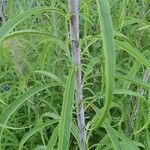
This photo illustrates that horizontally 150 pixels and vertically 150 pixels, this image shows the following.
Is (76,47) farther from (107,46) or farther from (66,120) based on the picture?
(107,46)

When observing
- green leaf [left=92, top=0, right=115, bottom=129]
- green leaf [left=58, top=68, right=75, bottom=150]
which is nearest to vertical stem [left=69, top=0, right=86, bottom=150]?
green leaf [left=58, top=68, right=75, bottom=150]

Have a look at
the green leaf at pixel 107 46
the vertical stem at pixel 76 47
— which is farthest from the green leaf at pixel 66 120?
the green leaf at pixel 107 46

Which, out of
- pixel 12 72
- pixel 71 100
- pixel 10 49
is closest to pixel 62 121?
pixel 71 100

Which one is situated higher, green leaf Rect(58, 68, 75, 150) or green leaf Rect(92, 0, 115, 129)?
green leaf Rect(92, 0, 115, 129)

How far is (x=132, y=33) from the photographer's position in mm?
2174

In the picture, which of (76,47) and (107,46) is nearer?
(107,46)

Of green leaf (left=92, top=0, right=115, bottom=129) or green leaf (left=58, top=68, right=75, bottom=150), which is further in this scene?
green leaf (left=58, top=68, right=75, bottom=150)

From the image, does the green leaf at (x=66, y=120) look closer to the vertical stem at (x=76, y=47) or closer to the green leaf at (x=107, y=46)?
the vertical stem at (x=76, y=47)

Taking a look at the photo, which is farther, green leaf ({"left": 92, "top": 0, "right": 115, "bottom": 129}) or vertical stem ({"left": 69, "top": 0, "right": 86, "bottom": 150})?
vertical stem ({"left": 69, "top": 0, "right": 86, "bottom": 150})

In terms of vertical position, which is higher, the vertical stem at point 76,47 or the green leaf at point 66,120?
the vertical stem at point 76,47

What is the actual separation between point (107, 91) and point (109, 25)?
12cm

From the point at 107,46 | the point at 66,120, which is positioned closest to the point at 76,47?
the point at 66,120

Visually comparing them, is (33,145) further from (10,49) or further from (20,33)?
(20,33)

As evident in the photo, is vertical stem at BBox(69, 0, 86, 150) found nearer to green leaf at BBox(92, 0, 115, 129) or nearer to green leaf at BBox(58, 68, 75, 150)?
green leaf at BBox(58, 68, 75, 150)
